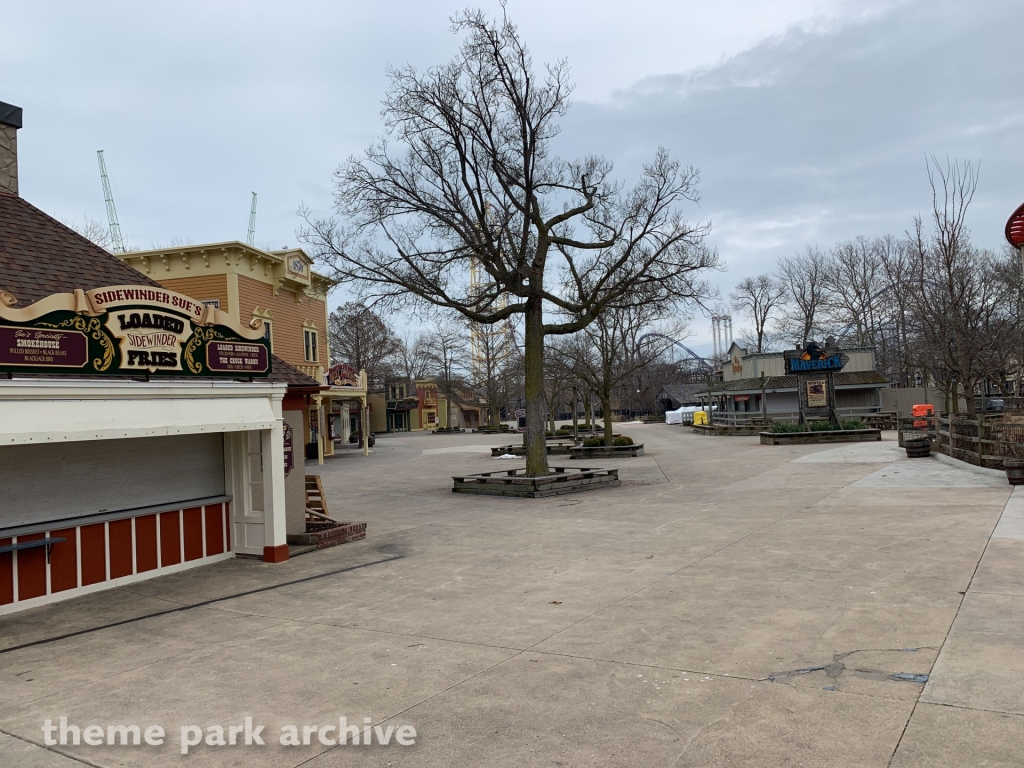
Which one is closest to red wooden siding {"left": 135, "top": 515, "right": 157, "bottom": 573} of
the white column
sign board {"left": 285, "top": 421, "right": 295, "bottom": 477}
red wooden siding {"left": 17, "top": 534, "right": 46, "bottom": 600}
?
Result: red wooden siding {"left": 17, "top": 534, "right": 46, "bottom": 600}

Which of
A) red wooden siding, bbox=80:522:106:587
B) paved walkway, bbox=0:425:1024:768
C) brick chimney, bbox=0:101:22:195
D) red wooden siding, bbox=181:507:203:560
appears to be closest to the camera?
paved walkway, bbox=0:425:1024:768

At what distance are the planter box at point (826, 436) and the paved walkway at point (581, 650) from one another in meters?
20.8

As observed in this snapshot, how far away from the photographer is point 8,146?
11180mm

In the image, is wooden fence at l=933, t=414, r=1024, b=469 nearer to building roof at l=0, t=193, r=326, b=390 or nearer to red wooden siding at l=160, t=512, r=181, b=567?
building roof at l=0, t=193, r=326, b=390

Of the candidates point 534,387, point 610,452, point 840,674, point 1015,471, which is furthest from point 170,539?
point 610,452

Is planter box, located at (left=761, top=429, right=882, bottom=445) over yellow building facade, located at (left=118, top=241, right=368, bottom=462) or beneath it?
beneath

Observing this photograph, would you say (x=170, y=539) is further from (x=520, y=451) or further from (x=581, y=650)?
(x=520, y=451)

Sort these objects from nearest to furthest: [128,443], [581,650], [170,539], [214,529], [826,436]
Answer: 1. [581,650]
2. [128,443]
3. [170,539]
4. [214,529]
5. [826,436]

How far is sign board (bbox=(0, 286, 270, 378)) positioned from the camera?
761 centimetres

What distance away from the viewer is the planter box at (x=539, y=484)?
17.8 metres

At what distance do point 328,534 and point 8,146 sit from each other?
25.7ft

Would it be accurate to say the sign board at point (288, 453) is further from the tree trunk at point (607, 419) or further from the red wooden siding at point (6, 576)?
the tree trunk at point (607, 419)

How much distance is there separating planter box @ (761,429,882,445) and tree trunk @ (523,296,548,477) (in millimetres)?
16480

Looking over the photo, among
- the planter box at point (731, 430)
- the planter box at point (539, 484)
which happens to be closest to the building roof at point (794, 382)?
the planter box at point (731, 430)
